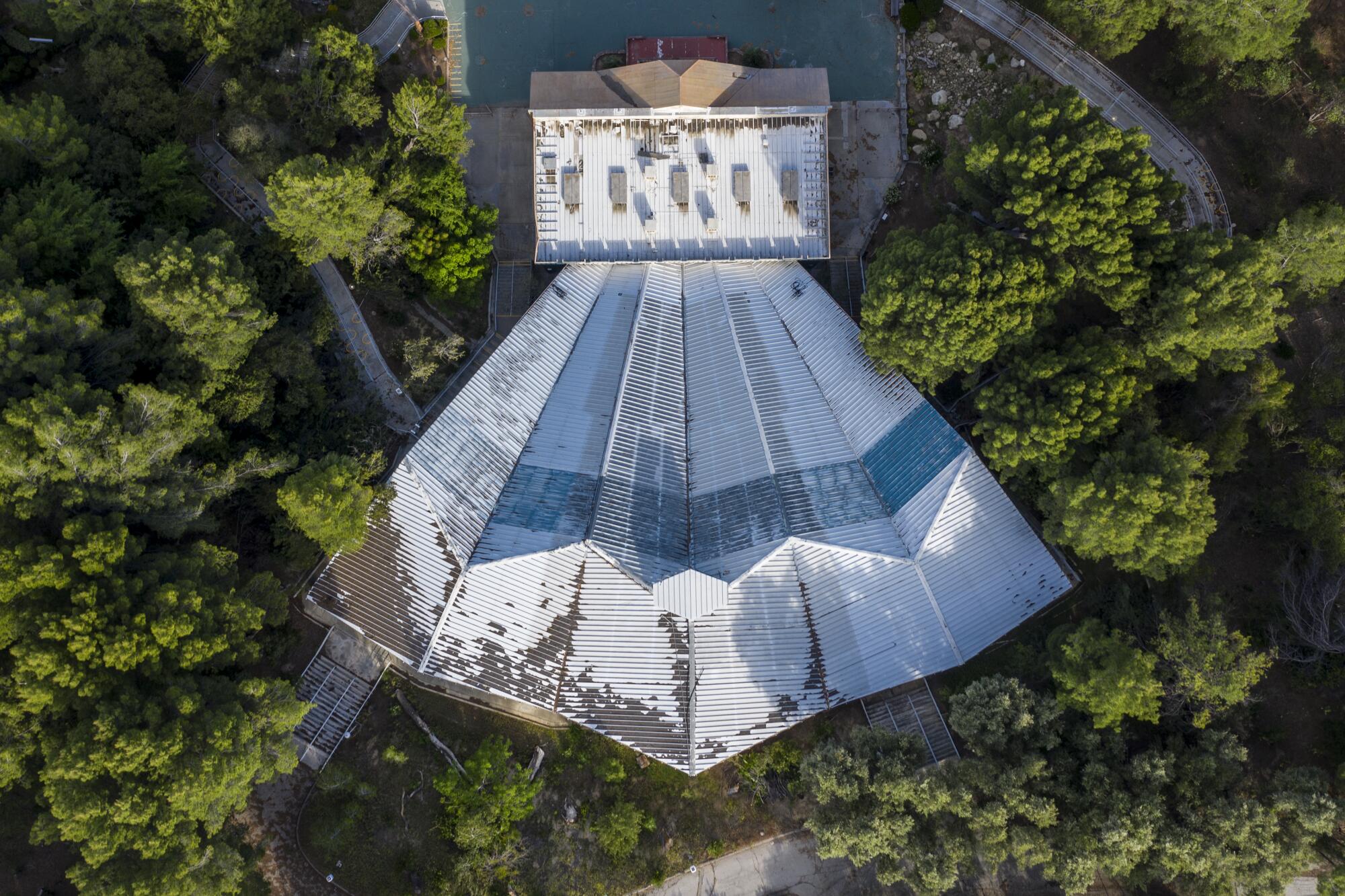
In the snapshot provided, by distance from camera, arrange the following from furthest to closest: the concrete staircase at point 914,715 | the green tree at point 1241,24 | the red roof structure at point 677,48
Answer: the red roof structure at point 677,48 → the concrete staircase at point 914,715 → the green tree at point 1241,24

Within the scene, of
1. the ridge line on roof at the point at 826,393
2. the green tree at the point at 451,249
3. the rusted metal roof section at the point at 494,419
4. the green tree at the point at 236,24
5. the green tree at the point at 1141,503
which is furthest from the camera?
the green tree at the point at 451,249

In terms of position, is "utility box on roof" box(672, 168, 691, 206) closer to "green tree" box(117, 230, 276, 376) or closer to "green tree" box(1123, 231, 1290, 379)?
"green tree" box(117, 230, 276, 376)

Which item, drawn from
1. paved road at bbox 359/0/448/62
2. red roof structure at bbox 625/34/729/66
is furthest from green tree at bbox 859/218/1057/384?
paved road at bbox 359/0/448/62

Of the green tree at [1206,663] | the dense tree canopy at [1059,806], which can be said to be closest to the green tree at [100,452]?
the dense tree canopy at [1059,806]

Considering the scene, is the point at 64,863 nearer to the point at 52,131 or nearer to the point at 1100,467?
the point at 52,131

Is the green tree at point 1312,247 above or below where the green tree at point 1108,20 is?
below

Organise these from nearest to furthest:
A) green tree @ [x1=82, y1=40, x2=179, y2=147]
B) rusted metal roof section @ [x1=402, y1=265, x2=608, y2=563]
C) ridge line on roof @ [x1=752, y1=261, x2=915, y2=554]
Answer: ridge line on roof @ [x1=752, y1=261, x2=915, y2=554]
rusted metal roof section @ [x1=402, y1=265, x2=608, y2=563]
green tree @ [x1=82, y1=40, x2=179, y2=147]

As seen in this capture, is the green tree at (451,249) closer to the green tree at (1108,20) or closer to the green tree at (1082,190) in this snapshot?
the green tree at (1082,190)

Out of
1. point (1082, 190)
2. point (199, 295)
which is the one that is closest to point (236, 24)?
point (199, 295)
